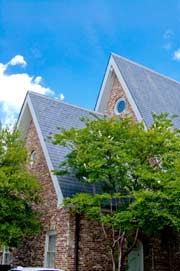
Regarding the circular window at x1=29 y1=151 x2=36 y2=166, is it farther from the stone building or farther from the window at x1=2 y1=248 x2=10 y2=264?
the window at x1=2 y1=248 x2=10 y2=264

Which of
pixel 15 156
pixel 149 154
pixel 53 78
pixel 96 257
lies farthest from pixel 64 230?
pixel 53 78

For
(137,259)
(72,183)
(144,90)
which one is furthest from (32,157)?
(144,90)

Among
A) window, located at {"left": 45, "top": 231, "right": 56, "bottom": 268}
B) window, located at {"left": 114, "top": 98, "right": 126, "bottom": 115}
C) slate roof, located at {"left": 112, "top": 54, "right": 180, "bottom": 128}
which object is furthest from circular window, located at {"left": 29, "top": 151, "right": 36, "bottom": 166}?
window, located at {"left": 114, "top": 98, "right": 126, "bottom": 115}

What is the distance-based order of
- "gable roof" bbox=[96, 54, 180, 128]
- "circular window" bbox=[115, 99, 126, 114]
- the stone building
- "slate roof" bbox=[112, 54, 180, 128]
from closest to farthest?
1. the stone building
2. "gable roof" bbox=[96, 54, 180, 128]
3. "slate roof" bbox=[112, 54, 180, 128]
4. "circular window" bbox=[115, 99, 126, 114]

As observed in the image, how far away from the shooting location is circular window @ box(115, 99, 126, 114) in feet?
62.9

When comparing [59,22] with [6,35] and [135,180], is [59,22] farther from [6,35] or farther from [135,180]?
[135,180]

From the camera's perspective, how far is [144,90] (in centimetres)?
1977

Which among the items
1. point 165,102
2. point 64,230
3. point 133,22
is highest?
point 133,22

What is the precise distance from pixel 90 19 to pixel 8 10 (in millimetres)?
3227

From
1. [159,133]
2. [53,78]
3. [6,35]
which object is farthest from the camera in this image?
[53,78]

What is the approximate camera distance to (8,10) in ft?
44.6

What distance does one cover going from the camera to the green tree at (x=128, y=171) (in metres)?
12.0

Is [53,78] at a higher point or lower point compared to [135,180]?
higher

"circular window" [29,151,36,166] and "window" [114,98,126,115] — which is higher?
"window" [114,98,126,115]
